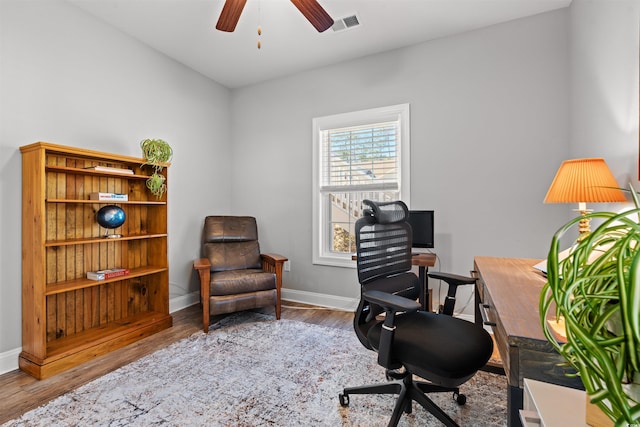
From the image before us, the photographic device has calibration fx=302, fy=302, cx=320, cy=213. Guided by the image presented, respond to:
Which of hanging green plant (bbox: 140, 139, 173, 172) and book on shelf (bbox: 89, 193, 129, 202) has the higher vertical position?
hanging green plant (bbox: 140, 139, 173, 172)

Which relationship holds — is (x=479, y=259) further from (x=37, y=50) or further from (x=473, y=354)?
(x=37, y=50)

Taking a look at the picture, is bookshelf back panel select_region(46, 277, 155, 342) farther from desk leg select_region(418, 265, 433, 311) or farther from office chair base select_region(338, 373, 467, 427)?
desk leg select_region(418, 265, 433, 311)

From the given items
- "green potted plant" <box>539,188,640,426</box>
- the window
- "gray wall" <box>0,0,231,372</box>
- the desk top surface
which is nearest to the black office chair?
the desk top surface

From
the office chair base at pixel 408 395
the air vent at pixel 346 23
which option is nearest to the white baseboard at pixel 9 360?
the office chair base at pixel 408 395

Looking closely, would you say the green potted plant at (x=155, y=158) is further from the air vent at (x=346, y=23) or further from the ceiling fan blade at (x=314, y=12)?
the air vent at (x=346, y=23)

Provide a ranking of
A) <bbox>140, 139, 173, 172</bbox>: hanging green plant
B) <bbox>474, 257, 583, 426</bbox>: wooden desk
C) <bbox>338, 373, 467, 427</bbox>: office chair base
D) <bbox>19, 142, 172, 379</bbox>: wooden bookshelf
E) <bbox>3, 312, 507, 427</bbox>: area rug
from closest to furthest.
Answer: <bbox>474, 257, 583, 426</bbox>: wooden desk → <bbox>338, 373, 467, 427</bbox>: office chair base → <bbox>3, 312, 507, 427</bbox>: area rug → <bbox>19, 142, 172, 379</bbox>: wooden bookshelf → <bbox>140, 139, 173, 172</bbox>: hanging green plant

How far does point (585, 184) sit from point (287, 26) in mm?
2629

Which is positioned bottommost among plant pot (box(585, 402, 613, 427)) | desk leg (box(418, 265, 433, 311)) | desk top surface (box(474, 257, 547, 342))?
Result: desk leg (box(418, 265, 433, 311))

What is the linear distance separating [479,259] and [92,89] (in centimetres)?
349

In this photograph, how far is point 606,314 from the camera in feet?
1.45

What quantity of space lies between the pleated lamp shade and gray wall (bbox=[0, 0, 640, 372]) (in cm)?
15

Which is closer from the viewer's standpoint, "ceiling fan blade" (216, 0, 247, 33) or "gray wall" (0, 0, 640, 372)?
"ceiling fan blade" (216, 0, 247, 33)

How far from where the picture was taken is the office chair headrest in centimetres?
180

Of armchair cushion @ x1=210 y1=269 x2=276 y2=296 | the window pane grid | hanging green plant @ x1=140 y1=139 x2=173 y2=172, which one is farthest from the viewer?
the window pane grid
